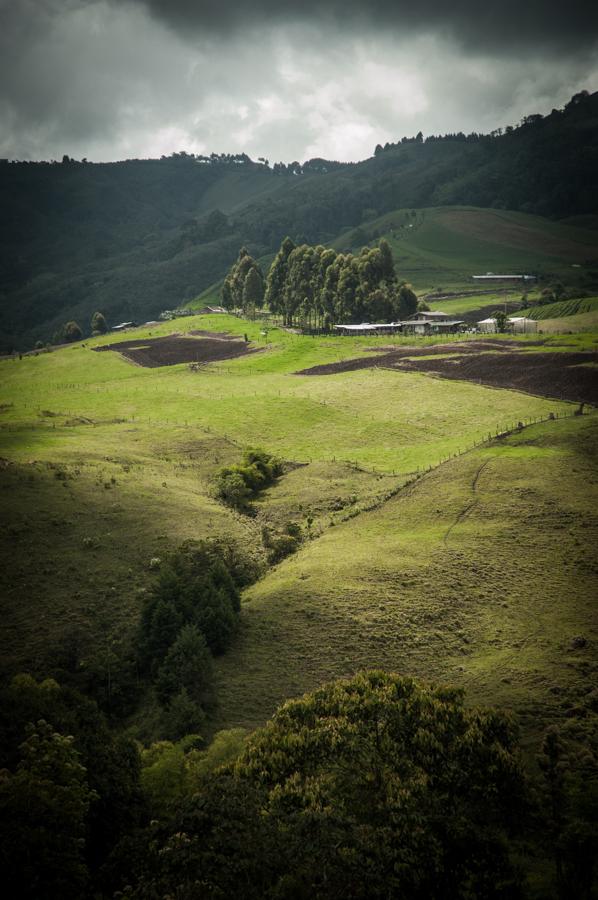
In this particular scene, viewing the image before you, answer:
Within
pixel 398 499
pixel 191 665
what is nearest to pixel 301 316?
pixel 398 499

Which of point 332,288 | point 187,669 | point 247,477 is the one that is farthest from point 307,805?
point 332,288

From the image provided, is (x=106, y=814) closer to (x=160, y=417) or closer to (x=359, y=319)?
(x=160, y=417)

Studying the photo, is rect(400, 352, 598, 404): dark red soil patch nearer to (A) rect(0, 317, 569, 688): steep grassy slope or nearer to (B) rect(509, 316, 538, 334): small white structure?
(A) rect(0, 317, 569, 688): steep grassy slope

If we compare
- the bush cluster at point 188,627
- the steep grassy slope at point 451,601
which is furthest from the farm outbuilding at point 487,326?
the bush cluster at point 188,627

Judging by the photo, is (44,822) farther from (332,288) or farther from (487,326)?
(332,288)

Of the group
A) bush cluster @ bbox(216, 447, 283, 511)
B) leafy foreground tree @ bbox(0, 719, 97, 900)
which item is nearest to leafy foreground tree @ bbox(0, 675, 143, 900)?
leafy foreground tree @ bbox(0, 719, 97, 900)

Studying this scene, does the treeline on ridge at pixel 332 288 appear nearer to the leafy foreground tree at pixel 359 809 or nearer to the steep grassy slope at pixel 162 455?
the steep grassy slope at pixel 162 455

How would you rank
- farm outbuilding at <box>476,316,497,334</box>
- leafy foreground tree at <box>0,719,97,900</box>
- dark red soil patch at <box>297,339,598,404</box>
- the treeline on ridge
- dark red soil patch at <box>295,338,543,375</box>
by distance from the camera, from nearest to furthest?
leafy foreground tree at <box>0,719,97,900</box>
dark red soil patch at <box>297,339,598,404</box>
dark red soil patch at <box>295,338,543,375</box>
farm outbuilding at <box>476,316,497,334</box>
the treeline on ridge
